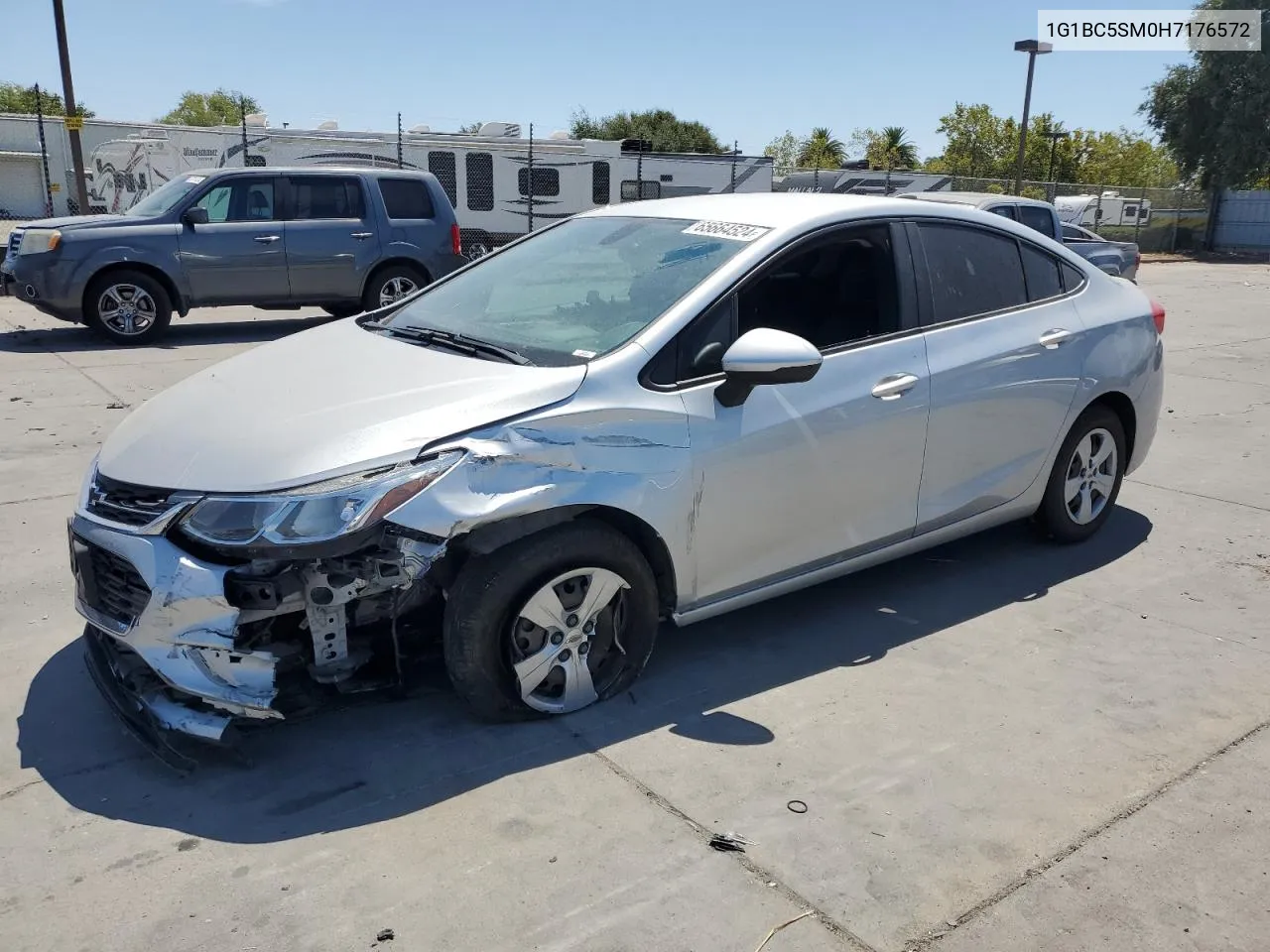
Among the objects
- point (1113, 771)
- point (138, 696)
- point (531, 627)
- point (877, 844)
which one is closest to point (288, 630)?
point (138, 696)

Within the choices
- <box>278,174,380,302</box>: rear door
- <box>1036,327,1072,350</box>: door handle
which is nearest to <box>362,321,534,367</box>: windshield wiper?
<box>1036,327,1072,350</box>: door handle

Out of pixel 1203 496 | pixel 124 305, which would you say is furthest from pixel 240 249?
pixel 1203 496

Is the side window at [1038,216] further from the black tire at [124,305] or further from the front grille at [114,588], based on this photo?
the front grille at [114,588]

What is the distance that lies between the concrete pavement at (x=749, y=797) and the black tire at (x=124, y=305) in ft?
22.7

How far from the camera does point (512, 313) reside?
4129 millimetres

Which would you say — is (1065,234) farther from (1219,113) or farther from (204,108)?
(204,108)

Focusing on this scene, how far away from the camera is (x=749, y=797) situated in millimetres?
3188

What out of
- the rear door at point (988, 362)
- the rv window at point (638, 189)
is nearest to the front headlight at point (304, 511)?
the rear door at point (988, 362)

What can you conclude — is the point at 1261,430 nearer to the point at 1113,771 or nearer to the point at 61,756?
the point at 1113,771

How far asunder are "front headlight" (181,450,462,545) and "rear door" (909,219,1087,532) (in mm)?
2274

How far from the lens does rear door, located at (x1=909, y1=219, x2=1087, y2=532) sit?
4.37 metres

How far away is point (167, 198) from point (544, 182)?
1024 centimetres

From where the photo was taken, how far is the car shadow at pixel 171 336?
11008 mm

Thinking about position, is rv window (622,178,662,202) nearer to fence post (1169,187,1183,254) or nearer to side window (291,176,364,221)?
side window (291,176,364,221)
